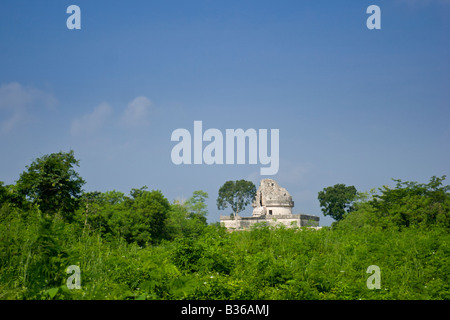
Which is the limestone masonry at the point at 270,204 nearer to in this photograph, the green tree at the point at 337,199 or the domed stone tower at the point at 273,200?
the domed stone tower at the point at 273,200

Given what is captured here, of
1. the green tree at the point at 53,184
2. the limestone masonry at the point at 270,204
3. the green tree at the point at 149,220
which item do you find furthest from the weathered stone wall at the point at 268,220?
the green tree at the point at 53,184

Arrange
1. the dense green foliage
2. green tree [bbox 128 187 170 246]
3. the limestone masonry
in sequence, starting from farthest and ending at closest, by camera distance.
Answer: the limestone masonry, green tree [bbox 128 187 170 246], the dense green foliage

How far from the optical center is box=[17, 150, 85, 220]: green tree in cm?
2048

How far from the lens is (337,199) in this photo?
72188mm

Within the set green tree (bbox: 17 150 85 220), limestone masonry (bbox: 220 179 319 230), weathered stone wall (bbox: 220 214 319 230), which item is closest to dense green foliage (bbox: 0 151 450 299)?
green tree (bbox: 17 150 85 220)

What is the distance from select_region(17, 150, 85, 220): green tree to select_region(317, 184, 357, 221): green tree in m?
56.4

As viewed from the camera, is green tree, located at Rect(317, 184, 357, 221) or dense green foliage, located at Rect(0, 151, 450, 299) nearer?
dense green foliage, located at Rect(0, 151, 450, 299)

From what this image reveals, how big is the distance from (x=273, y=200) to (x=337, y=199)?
20843mm

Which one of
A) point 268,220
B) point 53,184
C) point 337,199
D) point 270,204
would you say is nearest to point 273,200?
point 270,204

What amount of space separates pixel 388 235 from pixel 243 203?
69986mm

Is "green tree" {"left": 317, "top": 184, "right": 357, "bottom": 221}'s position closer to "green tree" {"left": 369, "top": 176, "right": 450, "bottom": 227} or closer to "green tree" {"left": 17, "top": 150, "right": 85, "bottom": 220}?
"green tree" {"left": 369, "top": 176, "right": 450, "bottom": 227}

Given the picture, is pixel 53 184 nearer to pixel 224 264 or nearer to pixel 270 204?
pixel 224 264

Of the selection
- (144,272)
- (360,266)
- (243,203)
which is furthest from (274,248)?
(243,203)

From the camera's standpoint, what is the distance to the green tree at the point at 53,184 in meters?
20.5
